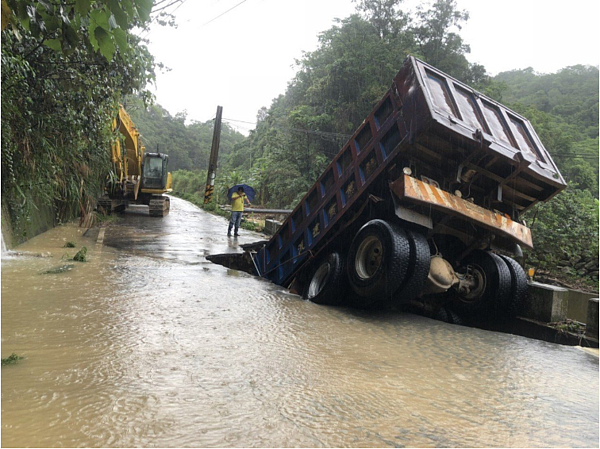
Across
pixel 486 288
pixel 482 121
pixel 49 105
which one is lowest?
pixel 486 288

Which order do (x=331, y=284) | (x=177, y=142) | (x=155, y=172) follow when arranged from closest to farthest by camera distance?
(x=331, y=284) → (x=155, y=172) → (x=177, y=142)

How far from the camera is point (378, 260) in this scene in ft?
18.3

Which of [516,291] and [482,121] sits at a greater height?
[482,121]

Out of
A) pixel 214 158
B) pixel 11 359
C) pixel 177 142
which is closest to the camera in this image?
pixel 11 359

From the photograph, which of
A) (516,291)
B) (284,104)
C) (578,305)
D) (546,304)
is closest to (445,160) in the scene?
(516,291)

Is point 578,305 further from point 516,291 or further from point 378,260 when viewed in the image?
point 378,260

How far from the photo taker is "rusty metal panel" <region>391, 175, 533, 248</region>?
5.13 m

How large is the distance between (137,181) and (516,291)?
15421 millimetres

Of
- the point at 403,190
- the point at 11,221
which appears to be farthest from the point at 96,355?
the point at 11,221

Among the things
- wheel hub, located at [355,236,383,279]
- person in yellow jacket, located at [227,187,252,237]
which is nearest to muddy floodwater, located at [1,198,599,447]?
wheel hub, located at [355,236,383,279]

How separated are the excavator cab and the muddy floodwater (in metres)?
12.7

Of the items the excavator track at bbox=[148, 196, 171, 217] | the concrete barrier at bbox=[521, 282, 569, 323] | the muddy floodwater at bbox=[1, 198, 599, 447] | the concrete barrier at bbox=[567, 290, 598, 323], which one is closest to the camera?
the muddy floodwater at bbox=[1, 198, 599, 447]

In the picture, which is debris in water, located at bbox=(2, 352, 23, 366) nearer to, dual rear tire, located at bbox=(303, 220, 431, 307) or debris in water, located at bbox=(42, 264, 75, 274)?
debris in water, located at bbox=(42, 264, 75, 274)

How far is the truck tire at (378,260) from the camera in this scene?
5.16 meters
